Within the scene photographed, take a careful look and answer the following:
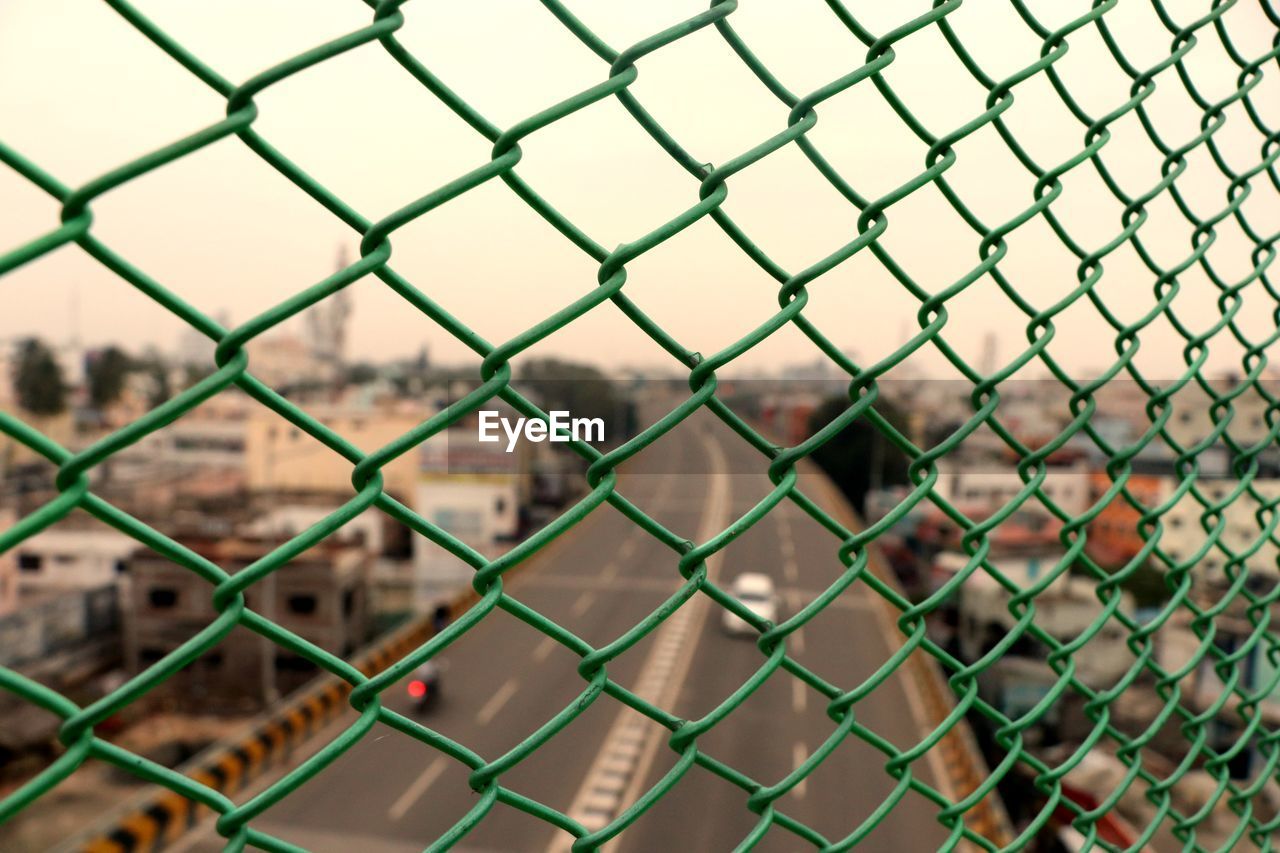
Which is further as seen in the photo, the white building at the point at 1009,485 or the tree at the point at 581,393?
the white building at the point at 1009,485

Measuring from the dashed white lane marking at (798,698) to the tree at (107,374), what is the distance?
923 centimetres

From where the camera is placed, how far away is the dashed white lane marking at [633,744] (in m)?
9.05

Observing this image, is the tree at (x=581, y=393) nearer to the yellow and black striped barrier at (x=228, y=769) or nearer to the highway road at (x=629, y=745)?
the highway road at (x=629, y=745)

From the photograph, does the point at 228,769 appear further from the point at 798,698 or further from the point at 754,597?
the point at 798,698

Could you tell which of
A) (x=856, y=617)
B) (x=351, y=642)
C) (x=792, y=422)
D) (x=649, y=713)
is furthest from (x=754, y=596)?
(x=649, y=713)

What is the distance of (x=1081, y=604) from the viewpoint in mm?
8430

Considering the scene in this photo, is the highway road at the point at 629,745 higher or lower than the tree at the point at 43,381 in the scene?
lower

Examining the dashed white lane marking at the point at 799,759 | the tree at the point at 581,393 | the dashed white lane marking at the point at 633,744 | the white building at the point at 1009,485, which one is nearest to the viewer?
the tree at the point at 581,393

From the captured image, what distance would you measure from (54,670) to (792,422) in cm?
1793

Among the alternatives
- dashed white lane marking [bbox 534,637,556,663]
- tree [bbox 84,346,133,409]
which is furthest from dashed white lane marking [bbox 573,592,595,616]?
tree [bbox 84,346,133,409]

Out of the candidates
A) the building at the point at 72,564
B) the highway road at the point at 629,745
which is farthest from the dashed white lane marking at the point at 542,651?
the building at the point at 72,564

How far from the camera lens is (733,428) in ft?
2.30

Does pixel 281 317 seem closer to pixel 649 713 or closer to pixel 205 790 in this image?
pixel 205 790

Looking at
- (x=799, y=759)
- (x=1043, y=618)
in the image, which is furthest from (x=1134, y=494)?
(x=799, y=759)
